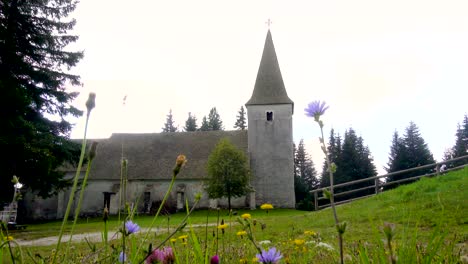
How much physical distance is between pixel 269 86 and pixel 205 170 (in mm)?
9753

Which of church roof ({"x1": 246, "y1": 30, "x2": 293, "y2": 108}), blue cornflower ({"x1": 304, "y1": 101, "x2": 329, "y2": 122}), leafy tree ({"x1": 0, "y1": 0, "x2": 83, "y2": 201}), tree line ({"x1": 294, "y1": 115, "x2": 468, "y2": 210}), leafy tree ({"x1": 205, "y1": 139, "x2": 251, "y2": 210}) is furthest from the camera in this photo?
tree line ({"x1": 294, "y1": 115, "x2": 468, "y2": 210})

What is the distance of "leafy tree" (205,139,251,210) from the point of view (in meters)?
30.7

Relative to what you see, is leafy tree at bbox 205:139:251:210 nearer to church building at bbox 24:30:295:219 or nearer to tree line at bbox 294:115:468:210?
church building at bbox 24:30:295:219

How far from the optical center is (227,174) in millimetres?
30719

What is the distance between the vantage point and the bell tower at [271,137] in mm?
34656

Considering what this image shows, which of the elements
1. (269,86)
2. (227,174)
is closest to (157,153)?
(227,174)

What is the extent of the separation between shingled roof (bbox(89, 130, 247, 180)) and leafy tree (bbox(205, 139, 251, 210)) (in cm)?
420

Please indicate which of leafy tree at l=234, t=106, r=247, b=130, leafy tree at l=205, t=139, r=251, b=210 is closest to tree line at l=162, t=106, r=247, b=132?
leafy tree at l=234, t=106, r=247, b=130

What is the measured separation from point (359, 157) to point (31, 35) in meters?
41.4

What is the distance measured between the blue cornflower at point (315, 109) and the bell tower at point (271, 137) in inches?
1327

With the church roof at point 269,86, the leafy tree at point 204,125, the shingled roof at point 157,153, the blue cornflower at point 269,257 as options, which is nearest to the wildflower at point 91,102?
the blue cornflower at point 269,257

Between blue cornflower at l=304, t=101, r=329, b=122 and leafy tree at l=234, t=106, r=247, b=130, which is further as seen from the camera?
leafy tree at l=234, t=106, r=247, b=130

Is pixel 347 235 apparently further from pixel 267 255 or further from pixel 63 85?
pixel 63 85

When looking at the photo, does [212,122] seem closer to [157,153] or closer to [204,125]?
[204,125]
